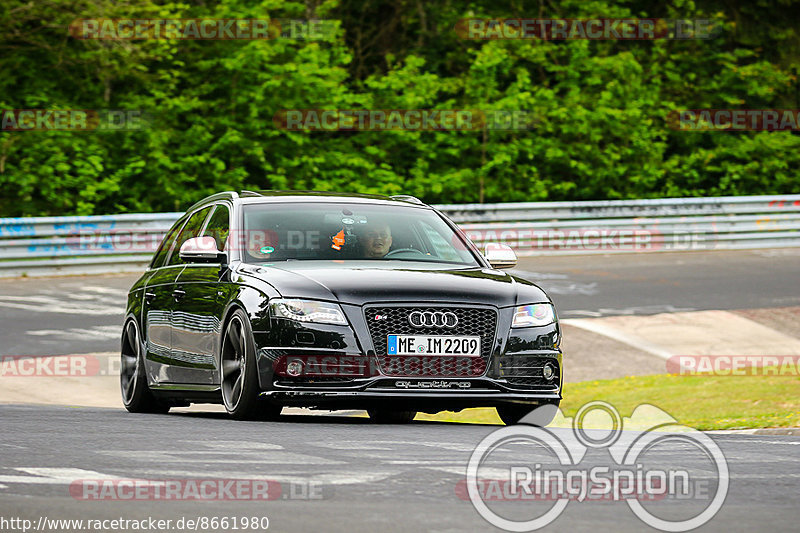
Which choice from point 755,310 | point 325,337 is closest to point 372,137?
point 755,310

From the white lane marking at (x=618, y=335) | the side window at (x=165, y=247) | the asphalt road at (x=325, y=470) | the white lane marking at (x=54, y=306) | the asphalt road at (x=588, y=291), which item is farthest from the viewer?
the white lane marking at (x=54, y=306)

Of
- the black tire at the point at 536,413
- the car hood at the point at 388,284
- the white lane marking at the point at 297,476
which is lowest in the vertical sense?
the black tire at the point at 536,413

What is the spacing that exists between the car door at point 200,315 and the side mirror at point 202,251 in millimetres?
116

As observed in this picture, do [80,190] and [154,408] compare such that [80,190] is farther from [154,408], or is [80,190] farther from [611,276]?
[154,408]

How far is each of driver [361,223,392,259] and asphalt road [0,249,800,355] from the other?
23.8 feet

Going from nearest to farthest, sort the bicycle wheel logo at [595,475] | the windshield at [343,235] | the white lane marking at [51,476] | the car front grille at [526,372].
Result: the bicycle wheel logo at [595,475] < the white lane marking at [51,476] < the car front grille at [526,372] < the windshield at [343,235]

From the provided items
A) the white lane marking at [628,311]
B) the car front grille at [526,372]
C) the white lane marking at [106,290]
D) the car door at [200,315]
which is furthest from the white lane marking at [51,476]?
the white lane marking at [106,290]

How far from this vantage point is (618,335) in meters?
18.8

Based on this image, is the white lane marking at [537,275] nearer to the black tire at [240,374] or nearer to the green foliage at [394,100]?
the green foliage at [394,100]

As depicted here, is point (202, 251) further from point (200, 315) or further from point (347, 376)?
point (347, 376)

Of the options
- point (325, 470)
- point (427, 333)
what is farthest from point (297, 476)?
point (427, 333)

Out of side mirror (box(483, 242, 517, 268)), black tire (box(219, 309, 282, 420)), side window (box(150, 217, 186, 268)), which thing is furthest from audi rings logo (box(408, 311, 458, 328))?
side window (box(150, 217, 186, 268))

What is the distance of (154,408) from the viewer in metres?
11.4

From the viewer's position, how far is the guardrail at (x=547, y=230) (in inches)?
906
